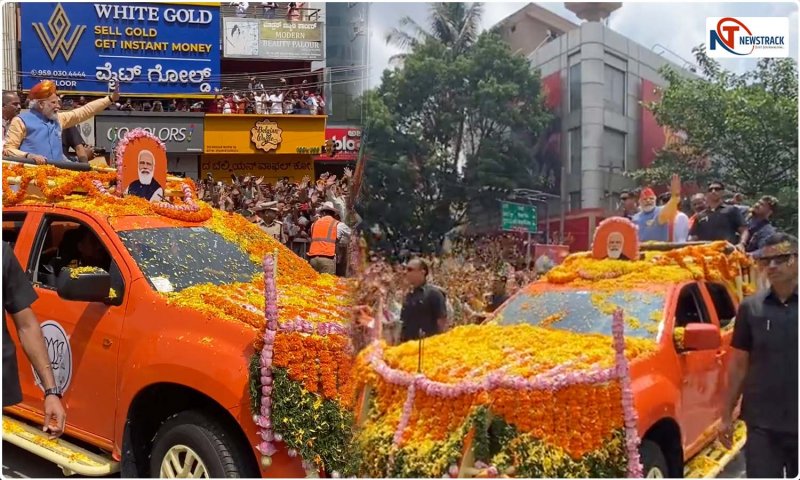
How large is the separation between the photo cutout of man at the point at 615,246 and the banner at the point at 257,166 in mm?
1356

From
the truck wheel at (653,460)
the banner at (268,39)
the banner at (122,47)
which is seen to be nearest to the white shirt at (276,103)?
the banner at (268,39)

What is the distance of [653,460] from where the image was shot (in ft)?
5.45

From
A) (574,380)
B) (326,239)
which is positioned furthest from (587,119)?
(326,239)

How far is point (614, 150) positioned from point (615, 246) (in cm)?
22

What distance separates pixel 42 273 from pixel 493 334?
232cm

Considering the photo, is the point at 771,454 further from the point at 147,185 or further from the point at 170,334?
the point at 147,185

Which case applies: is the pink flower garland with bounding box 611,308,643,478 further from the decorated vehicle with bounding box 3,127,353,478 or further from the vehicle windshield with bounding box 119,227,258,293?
the vehicle windshield with bounding box 119,227,258,293

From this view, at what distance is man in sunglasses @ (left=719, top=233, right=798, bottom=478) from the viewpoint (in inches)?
73.9

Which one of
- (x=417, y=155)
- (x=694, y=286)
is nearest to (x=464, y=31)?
(x=417, y=155)

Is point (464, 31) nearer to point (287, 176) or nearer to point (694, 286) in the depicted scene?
point (694, 286)

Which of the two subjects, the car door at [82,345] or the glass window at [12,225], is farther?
the glass window at [12,225]

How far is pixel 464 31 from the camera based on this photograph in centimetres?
168

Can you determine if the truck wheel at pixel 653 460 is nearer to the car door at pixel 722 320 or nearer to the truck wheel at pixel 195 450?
the car door at pixel 722 320

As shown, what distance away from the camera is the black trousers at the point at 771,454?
187cm
